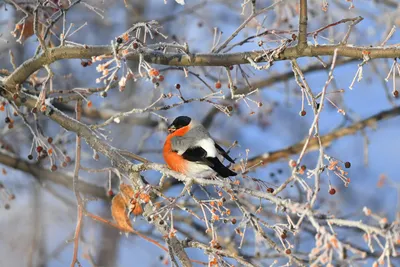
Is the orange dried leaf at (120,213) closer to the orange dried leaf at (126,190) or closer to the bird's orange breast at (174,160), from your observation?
the orange dried leaf at (126,190)

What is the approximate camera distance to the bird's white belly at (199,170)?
3256 mm

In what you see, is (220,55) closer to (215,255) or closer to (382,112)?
(215,255)

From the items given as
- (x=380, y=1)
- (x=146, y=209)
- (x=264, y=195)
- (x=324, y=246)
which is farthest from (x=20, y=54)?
(x=324, y=246)

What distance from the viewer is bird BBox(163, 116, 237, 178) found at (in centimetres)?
323

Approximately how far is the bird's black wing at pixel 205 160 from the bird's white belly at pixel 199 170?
0.03m

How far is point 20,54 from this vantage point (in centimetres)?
668

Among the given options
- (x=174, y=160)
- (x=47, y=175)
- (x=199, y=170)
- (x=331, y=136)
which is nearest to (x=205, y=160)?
(x=199, y=170)

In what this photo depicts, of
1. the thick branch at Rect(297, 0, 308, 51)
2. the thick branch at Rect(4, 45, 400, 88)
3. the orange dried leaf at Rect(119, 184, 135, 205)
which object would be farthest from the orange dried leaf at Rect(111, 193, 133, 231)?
the thick branch at Rect(297, 0, 308, 51)

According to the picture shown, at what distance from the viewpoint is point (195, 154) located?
3393 mm

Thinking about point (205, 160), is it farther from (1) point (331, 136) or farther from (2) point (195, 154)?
(1) point (331, 136)

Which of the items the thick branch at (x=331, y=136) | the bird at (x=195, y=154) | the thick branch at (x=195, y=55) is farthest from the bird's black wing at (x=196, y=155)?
the thick branch at (x=331, y=136)

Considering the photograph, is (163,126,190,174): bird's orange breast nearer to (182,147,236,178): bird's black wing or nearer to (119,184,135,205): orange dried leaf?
(182,147,236,178): bird's black wing

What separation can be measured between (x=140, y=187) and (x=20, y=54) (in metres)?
4.32

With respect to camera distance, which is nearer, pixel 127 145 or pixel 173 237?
pixel 173 237
